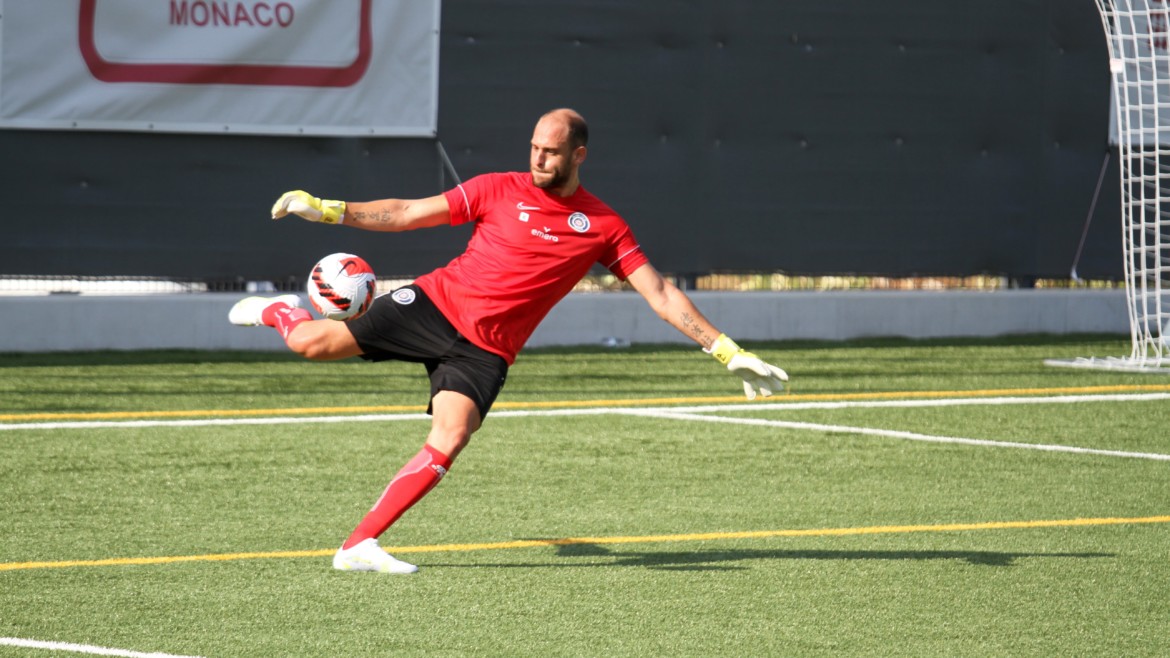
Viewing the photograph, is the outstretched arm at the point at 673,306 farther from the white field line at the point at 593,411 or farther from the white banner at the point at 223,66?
the white banner at the point at 223,66

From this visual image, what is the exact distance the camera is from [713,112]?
1617 centimetres

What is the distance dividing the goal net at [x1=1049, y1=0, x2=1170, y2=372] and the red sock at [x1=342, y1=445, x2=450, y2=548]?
889 centimetres

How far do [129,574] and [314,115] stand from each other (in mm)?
9055

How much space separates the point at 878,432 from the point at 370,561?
Result: 5081 millimetres

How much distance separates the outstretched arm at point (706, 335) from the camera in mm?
6695

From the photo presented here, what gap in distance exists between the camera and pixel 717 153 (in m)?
16.2

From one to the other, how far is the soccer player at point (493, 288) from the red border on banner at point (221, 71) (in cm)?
790

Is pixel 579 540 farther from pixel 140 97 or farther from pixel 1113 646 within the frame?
pixel 140 97

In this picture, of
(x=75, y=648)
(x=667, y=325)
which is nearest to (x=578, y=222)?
(x=75, y=648)

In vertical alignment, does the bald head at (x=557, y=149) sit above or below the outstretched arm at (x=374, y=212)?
above

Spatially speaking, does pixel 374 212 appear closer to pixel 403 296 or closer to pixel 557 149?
pixel 403 296

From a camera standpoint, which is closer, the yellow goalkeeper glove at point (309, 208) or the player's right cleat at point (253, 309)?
the yellow goalkeeper glove at point (309, 208)

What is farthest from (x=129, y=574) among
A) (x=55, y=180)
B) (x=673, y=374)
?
(x=55, y=180)

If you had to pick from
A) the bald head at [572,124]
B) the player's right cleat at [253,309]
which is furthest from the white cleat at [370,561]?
the bald head at [572,124]
